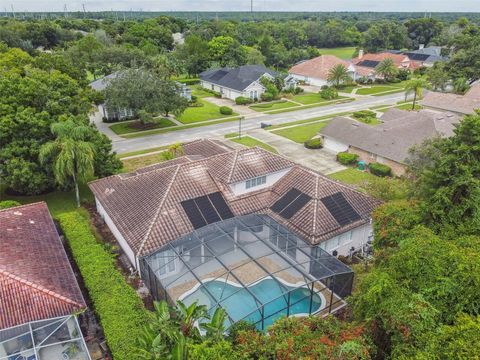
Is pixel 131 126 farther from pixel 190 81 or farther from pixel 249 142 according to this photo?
pixel 190 81

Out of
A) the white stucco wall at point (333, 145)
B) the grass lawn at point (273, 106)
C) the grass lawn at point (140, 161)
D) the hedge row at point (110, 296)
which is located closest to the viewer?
the hedge row at point (110, 296)

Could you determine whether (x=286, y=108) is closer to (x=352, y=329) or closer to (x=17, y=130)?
(x=17, y=130)

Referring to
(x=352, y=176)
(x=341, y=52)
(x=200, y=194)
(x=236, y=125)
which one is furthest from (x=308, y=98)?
(x=341, y=52)

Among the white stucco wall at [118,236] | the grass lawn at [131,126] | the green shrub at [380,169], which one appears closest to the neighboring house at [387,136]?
the green shrub at [380,169]

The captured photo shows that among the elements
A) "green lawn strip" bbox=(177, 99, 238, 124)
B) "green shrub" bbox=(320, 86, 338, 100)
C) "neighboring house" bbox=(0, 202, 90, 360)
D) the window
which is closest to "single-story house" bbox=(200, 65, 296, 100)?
"green lawn strip" bbox=(177, 99, 238, 124)

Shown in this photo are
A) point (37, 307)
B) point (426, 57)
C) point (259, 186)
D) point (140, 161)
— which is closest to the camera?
point (37, 307)

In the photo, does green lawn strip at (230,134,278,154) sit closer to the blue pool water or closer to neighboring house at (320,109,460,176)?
neighboring house at (320,109,460,176)

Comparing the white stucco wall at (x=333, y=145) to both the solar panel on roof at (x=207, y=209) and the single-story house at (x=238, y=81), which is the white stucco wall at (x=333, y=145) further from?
the single-story house at (x=238, y=81)

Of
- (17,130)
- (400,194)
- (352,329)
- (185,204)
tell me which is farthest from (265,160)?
(17,130)
